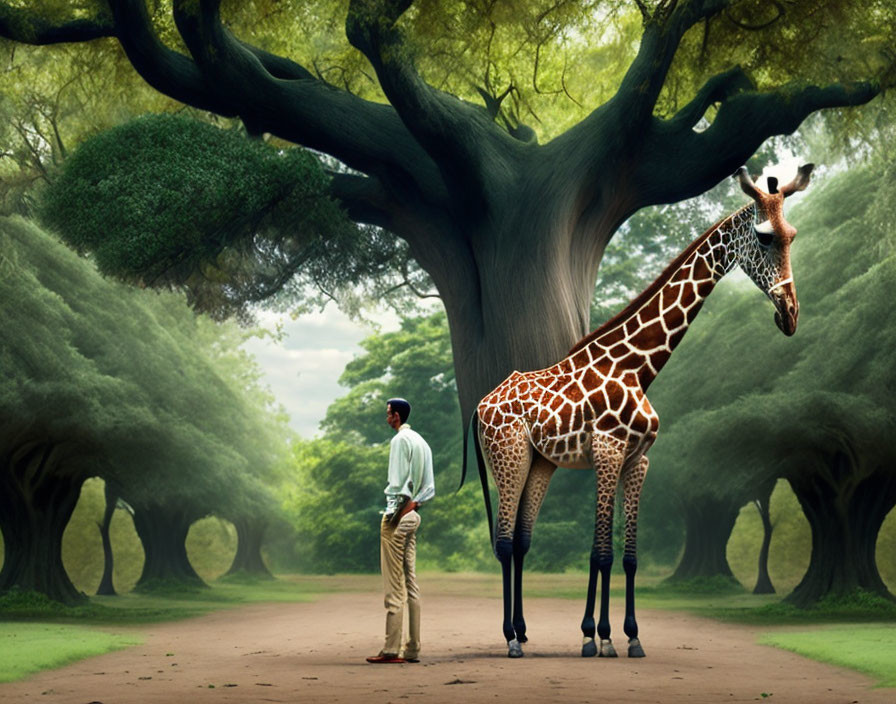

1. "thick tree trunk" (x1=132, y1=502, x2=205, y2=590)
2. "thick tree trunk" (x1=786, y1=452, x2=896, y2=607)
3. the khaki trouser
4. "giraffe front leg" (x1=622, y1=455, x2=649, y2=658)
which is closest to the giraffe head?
"giraffe front leg" (x1=622, y1=455, x2=649, y2=658)

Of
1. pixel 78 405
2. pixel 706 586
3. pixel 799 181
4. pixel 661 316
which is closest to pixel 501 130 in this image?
pixel 661 316

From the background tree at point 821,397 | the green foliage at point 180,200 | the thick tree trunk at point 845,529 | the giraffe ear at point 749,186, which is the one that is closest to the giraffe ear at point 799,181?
the giraffe ear at point 749,186

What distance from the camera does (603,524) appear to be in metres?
11.8

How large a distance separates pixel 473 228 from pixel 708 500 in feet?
59.4

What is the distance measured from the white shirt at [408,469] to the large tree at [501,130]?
20.5 ft

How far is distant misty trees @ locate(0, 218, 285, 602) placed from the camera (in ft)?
72.0

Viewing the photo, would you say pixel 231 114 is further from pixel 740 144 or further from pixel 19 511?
Result: pixel 19 511

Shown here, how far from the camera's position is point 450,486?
44.1 m

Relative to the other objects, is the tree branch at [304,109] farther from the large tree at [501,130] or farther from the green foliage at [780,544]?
the green foliage at [780,544]

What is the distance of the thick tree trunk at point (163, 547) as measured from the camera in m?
36.5

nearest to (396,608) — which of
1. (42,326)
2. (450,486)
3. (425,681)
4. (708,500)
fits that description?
(425,681)

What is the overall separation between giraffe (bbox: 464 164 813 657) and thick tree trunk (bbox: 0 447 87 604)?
1490cm

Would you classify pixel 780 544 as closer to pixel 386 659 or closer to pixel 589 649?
pixel 589 649

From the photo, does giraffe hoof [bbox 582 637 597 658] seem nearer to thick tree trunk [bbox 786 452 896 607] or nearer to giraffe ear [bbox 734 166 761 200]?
giraffe ear [bbox 734 166 761 200]
